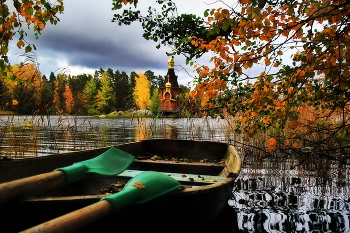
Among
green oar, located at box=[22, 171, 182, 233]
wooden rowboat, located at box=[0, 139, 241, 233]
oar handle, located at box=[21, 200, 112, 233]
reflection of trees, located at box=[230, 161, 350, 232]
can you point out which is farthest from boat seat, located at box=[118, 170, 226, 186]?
oar handle, located at box=[21, 200, 112, 233]

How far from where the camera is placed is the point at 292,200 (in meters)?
3.71

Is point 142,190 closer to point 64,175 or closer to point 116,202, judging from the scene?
point 116,202

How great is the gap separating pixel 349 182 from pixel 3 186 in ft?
16.3

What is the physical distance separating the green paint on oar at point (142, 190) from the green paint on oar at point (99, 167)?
28.9 inches

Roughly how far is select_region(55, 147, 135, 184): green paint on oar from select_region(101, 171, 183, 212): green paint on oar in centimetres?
74

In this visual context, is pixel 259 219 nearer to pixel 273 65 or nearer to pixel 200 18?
pixel 273 65

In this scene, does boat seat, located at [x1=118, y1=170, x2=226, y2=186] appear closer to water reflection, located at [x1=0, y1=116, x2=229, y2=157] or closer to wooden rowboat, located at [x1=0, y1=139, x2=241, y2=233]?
wooden rowboat, located at [x1=0, y1=139, x2=241, y2=233]

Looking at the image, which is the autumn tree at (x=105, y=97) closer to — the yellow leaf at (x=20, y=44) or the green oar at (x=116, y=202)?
the yellow leaf at (x=20, y=44)

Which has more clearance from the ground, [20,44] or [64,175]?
[20,44]

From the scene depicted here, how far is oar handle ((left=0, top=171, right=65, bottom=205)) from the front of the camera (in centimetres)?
176

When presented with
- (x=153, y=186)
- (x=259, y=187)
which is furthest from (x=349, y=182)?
(x=153, y=186)

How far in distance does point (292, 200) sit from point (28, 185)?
3.32 meters

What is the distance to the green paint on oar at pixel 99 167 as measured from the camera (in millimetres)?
2438

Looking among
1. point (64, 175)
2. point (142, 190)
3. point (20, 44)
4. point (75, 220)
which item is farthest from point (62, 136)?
point (75, 220)
